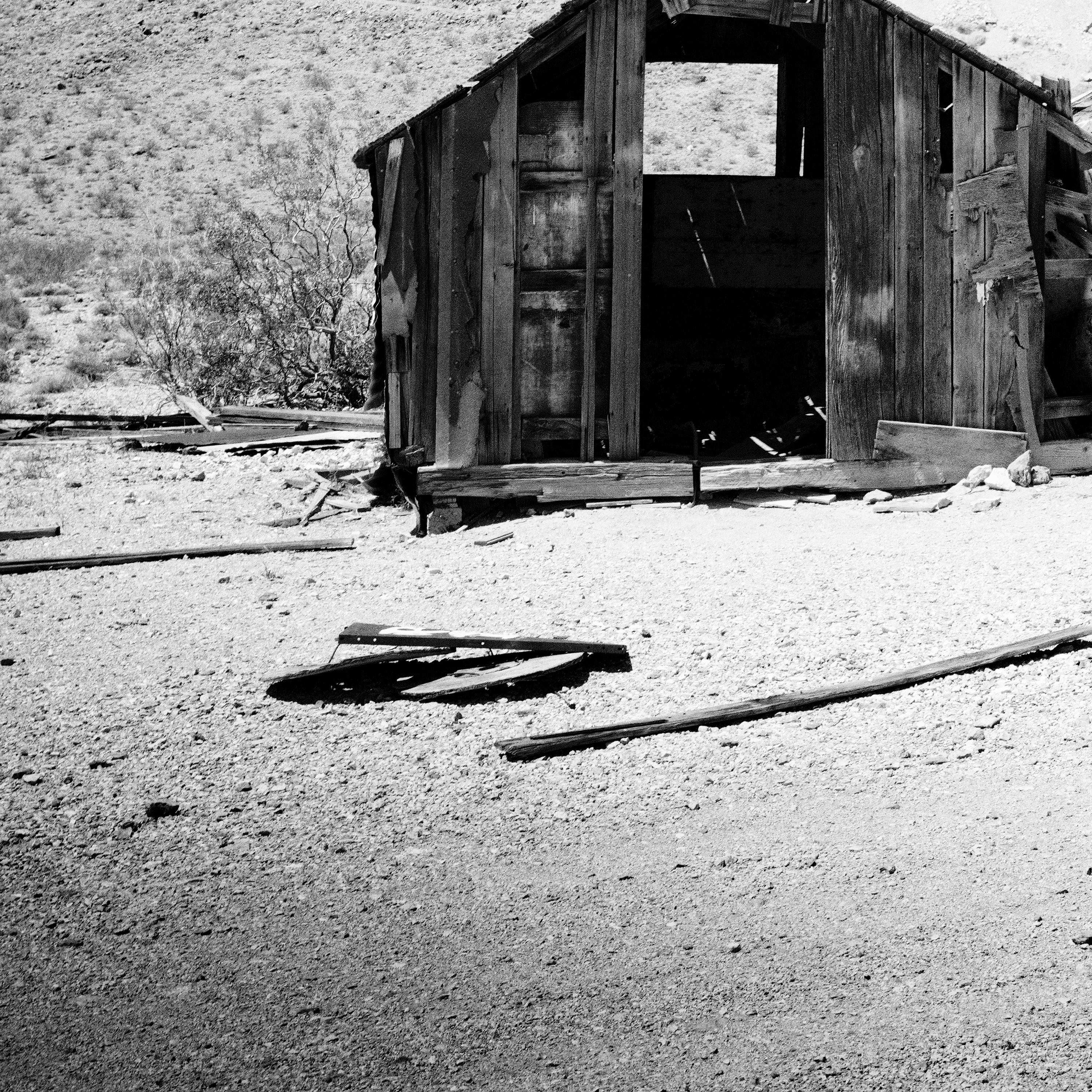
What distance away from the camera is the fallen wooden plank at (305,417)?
14094 mm

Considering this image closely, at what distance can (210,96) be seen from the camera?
38719 millimetres

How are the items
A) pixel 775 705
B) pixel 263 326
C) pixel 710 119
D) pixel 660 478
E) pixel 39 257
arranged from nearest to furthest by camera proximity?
pixel 775 705 → pixel 660 478 → pixel 263 326 → pixel 39 257 → pixel 710 119

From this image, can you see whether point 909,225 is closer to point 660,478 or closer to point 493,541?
point 660,478

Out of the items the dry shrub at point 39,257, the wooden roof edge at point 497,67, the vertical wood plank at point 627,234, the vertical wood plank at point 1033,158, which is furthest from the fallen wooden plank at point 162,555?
the dry shrub at point 39,257

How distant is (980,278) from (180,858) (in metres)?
7.00

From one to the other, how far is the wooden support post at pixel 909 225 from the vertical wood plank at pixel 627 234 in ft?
5.76

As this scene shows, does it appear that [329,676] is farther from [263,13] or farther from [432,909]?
[263,13]

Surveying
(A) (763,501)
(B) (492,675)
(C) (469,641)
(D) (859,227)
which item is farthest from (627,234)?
(B) (492,675)

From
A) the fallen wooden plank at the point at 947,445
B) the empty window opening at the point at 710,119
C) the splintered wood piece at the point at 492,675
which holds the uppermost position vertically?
the empty window opening at the point at 710,119

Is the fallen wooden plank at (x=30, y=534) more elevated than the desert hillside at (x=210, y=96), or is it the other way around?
the desert hillside at (x=210, y=96)

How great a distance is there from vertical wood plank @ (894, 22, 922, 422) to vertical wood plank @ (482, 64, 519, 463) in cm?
261

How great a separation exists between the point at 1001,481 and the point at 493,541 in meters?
3.41

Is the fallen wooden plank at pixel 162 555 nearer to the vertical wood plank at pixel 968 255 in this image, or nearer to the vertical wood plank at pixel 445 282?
the vertical wood plank at pixel 445 282

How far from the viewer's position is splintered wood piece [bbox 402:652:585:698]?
5723 mm
